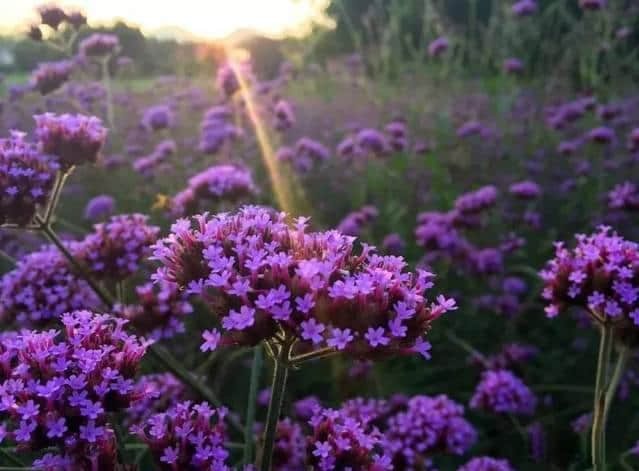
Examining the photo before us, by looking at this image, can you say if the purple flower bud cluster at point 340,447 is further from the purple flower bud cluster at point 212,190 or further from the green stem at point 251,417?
the purple flower bud cluster at point 212,190

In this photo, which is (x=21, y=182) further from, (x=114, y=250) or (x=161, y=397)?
(x=161, y=397)

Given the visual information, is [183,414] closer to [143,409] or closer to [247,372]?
[143,409]

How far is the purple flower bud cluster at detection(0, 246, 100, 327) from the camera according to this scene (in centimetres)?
323

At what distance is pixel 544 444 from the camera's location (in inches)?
156

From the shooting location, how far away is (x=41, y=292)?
129 inches

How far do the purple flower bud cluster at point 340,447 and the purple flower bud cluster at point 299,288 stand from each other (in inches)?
12.3

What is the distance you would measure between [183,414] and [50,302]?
1433mm

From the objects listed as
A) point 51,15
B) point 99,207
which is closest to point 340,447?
point 99,207

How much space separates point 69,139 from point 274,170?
435 centimetres

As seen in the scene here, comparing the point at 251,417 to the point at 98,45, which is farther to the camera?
the point at 98,45

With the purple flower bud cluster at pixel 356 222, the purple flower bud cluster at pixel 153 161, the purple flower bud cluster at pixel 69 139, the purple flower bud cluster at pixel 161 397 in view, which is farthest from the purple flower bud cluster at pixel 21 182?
the purple flower bud cluster at pixel 153 161

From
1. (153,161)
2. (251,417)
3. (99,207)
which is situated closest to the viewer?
(251,417)

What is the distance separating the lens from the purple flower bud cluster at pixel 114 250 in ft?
11.1

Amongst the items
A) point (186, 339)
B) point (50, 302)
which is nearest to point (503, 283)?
point (186, 339)
